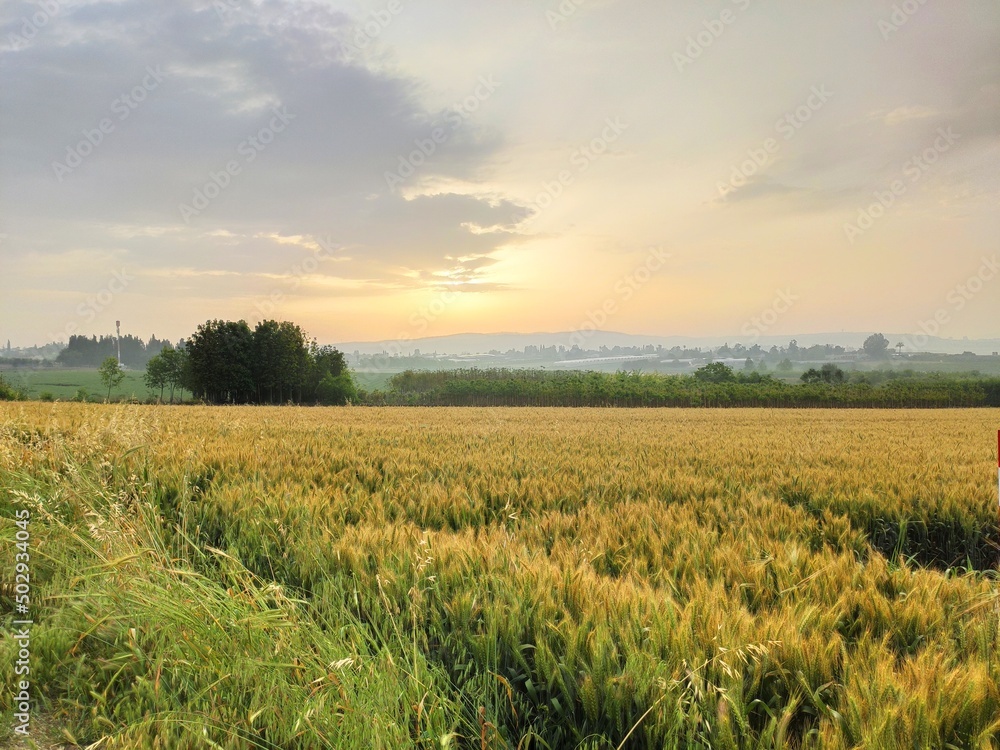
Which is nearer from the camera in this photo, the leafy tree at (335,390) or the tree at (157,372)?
the leafy tree at (335,390)

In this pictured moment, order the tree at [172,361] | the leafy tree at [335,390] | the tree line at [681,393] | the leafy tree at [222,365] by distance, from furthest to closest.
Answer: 1. the tree at [172,361]
2. the leafy tree at [335,390]
3. the leafy tree at [222,365]
4. the tree line at [681,393]

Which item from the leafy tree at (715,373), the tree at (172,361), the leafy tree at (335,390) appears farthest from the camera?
the tree at (172,361)

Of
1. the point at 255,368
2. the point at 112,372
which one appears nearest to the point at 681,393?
the point at 255,368

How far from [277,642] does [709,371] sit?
9571cm

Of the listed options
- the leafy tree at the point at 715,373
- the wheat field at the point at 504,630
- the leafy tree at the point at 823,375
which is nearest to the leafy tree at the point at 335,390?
the leafy tree at the point at 715,373

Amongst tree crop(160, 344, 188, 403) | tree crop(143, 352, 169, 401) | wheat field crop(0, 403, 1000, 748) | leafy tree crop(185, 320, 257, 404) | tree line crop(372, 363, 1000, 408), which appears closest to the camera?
wheat field crop(0, 403, 1000, 748)

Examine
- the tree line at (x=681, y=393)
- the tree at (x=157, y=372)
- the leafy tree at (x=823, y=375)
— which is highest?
the tree at (x=157, y=372)

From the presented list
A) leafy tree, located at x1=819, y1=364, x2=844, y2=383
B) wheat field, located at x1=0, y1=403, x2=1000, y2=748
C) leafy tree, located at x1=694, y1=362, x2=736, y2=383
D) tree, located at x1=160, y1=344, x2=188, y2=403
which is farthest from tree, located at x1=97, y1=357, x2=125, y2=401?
leafy tree, located at x1=819, y1=364, x2=844, y2=383

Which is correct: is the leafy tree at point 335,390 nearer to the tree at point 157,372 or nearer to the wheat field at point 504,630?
the tree at point 157,372

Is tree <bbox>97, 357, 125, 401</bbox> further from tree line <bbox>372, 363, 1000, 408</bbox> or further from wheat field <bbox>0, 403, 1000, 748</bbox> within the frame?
wheat field <bbox>0, 403, 1000, 748</bbox>

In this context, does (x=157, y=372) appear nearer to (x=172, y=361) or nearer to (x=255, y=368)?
(x=172, y=361)

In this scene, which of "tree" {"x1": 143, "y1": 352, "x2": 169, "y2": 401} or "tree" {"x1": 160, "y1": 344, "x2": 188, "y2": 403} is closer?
"tree" {"x1": 160, "y1": 344, "x2": 188, "y2": 403}

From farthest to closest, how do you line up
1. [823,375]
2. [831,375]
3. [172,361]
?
[172,361], [831,375], [823,375]

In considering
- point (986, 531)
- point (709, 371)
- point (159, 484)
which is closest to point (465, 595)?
point (159, 484)
